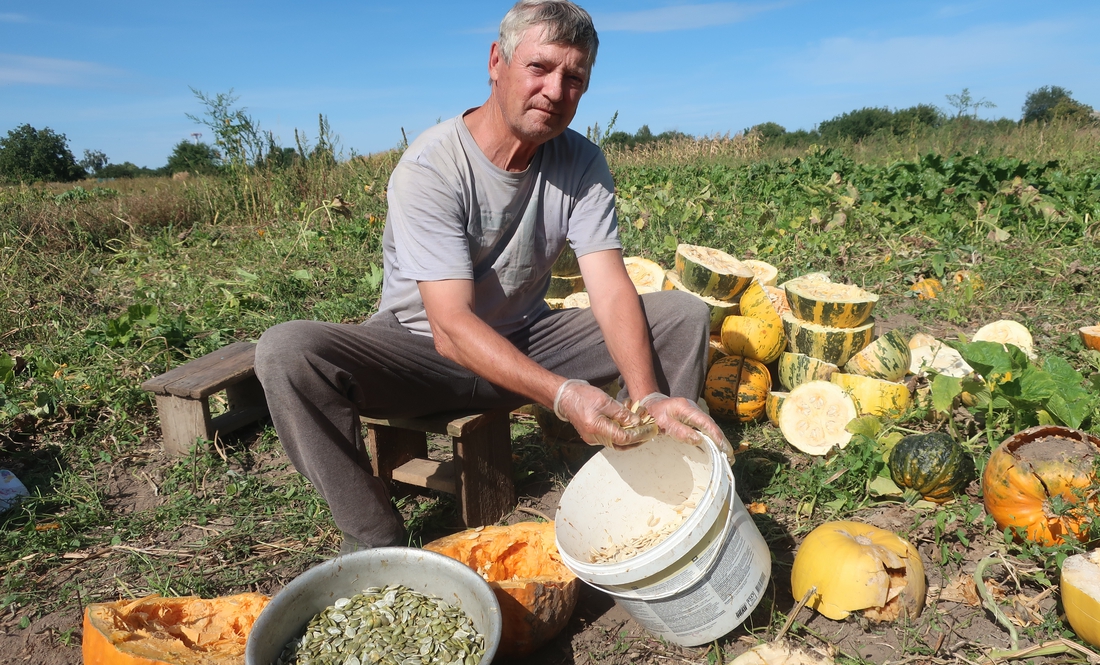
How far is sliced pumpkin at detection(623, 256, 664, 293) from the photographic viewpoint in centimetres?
402

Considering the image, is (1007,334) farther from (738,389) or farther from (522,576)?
(522,576)

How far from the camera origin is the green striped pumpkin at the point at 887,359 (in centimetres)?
332

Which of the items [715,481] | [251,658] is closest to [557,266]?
[715,481]

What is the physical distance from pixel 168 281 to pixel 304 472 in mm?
4559

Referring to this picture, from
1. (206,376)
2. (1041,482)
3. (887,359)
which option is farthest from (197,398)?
(1041,482)

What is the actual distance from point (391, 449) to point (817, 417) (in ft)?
6.27

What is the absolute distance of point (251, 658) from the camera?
171 centimetres

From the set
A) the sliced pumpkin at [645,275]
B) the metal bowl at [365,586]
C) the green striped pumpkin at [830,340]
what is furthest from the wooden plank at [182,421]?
the green striped pumpkin at [830,340]

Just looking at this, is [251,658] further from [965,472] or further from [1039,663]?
[965,472]

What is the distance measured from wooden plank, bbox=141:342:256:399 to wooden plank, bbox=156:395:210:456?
0.27 ft

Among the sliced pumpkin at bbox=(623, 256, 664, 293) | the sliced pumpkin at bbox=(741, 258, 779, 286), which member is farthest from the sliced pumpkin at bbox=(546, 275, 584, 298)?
the sliced pumpkin at bbox=(741, 258, 779, 286)

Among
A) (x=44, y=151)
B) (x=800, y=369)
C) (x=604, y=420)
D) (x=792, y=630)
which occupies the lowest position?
(x=792, y=630)

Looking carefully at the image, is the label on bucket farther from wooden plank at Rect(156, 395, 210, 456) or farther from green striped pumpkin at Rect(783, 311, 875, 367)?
wooden plank at Rect(156, 395, 210, 456)

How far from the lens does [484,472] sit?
8.96 feet
